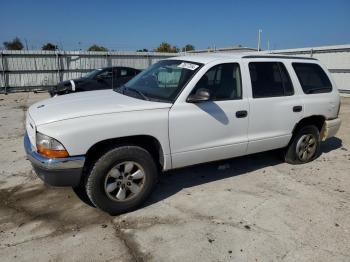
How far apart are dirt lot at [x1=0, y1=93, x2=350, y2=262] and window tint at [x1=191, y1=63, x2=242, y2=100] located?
1.31 m

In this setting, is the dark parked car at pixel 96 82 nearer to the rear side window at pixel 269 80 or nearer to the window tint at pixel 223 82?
the rear side window at pixel 269 80

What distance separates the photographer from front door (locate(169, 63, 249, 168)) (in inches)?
152

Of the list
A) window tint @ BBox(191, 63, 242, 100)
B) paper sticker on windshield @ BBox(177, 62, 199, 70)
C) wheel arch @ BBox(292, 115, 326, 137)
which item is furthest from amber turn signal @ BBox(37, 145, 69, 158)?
wheel arch @ BBox(292, 115, 326, 137)

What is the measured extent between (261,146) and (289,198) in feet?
2.75

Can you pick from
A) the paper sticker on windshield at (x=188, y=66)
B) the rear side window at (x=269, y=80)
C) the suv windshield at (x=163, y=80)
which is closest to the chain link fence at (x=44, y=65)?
the suv windshield at (x=163, y=80)

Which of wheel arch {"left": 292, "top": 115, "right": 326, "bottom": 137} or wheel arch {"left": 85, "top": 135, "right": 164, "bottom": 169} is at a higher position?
wheel arch {"left": 292, "top": 115, "right": 326, "bottom": 137}

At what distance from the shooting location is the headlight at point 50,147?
3.25 meters

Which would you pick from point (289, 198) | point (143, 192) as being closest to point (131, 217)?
point (143, 192)

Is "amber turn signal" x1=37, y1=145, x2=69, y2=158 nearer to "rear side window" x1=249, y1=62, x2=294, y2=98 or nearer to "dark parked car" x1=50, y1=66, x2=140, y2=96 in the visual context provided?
"rear side window" x1=249, y1=62, x2=294, y2=98

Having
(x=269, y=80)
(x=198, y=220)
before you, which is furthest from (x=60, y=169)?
(x=269, y=80)

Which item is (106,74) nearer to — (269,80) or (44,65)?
(44,65)

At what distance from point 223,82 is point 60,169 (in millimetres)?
2282

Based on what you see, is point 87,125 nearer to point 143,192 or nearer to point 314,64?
point 143,192

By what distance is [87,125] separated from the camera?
333 centimetres
